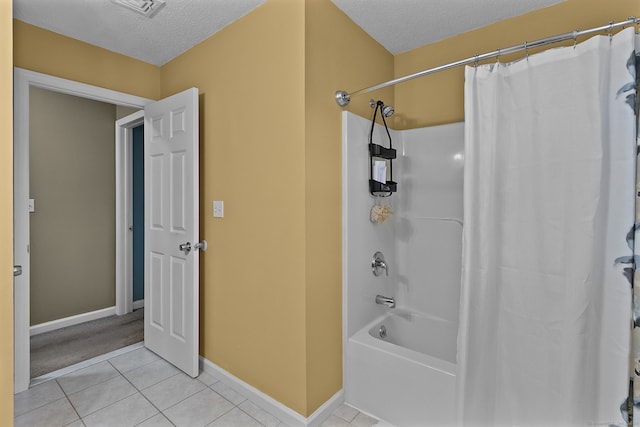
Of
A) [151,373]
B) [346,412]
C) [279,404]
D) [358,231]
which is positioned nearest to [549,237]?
[358,231]

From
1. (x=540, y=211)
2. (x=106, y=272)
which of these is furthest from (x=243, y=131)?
(x=106, y=272)

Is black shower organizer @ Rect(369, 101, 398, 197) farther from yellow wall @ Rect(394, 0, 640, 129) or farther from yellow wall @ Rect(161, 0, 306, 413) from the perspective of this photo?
yellow wall @ Rect(161, 0, 306, 413)

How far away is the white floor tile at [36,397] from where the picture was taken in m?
1.90

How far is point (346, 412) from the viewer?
1880 millimetres

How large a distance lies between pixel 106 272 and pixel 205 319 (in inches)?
72.1

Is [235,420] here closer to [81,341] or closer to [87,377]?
[87,377]

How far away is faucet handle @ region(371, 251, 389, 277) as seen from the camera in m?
2.23

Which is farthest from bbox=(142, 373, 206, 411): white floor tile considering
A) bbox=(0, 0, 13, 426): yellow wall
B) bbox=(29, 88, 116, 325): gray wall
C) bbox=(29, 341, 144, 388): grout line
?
bbox=(29, 88, 116, 325): gray wall

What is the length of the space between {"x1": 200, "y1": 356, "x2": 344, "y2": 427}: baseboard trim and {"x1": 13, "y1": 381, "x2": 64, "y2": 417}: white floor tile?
1.01 metres

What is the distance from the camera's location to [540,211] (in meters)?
1.37

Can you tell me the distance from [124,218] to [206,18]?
234cm

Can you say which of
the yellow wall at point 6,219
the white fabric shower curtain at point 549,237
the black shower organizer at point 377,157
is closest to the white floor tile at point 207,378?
the yellow wall at point 6,219

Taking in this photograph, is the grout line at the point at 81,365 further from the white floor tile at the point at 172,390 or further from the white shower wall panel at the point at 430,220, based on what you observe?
the white shower wall panel at the point at 430,220

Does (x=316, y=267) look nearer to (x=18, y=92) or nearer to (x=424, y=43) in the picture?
(x=424, y=43)
